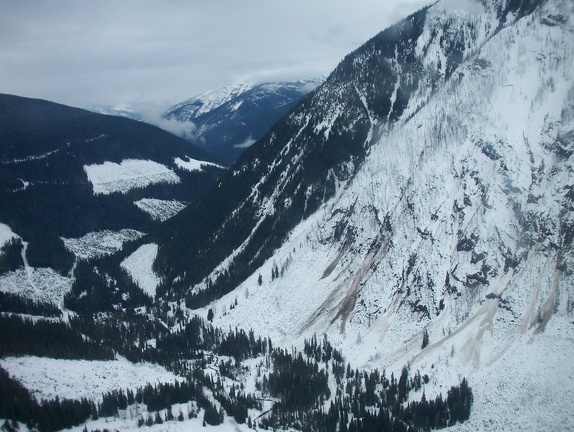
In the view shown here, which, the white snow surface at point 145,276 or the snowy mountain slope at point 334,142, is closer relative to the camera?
the snowy mountain slope at point 334,142

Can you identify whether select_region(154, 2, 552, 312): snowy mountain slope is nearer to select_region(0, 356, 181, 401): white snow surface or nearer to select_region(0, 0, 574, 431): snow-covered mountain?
select_region(0, 0, 574, 431): snow-covered mountain

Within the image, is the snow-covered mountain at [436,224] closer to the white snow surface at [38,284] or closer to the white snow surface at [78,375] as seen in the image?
the white snow surface at [78,375]

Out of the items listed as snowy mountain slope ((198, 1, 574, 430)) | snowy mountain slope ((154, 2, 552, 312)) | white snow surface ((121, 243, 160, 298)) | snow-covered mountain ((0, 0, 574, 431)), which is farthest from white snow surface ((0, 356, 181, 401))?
white snow surface ((121, 243, 160, 298))

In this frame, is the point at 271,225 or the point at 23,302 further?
the point at 271,225

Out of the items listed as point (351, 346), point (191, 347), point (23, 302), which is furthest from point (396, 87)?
point (23, 302)

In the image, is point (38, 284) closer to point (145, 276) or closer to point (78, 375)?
point (145, 276)

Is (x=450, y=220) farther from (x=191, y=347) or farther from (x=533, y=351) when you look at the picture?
(x=191, y=347)

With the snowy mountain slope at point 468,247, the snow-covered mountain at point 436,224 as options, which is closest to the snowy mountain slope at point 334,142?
the snow-covered mountain at point 436,224
